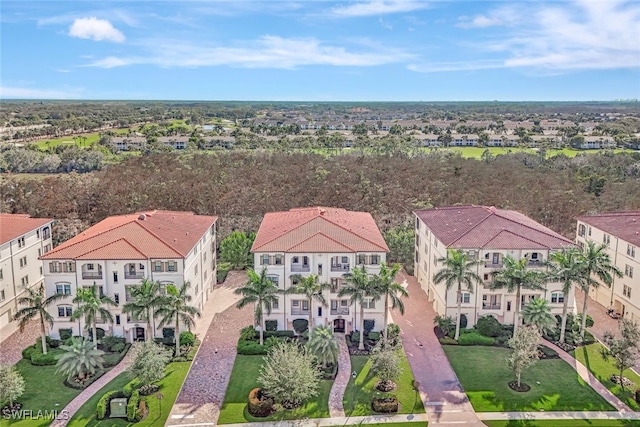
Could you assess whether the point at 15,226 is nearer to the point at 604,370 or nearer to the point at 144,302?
the point at 144,302

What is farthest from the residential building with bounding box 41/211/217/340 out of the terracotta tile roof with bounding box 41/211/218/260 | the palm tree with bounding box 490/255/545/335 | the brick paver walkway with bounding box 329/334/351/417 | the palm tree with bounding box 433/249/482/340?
the palm tree with bounding box 490/255/545/335

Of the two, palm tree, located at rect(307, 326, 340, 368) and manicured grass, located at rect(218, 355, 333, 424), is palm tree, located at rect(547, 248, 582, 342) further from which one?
manicured grass, located at rect(218, 355, 333, 424)

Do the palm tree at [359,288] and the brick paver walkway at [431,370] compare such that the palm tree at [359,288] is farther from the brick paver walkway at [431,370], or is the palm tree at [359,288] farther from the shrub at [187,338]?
the shrub at [187,338]

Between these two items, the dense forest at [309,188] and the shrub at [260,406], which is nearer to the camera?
the shrub at [260,406]

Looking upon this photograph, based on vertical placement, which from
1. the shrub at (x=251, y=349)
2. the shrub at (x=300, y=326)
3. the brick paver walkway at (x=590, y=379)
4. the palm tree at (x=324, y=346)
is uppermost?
the palm tree at (x=324, y=346)

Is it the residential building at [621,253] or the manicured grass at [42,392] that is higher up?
the residential building at [621,253]

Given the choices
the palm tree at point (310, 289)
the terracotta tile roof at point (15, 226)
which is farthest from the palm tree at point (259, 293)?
the terracotta tile roof at point (15, 226)

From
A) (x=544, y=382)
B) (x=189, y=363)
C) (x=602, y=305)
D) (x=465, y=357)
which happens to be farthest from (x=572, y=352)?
(x=189, y=363)
